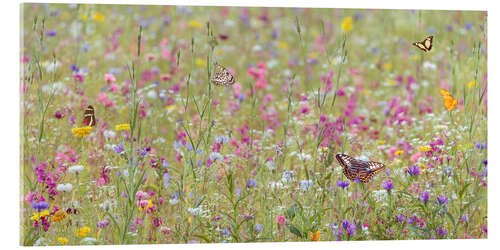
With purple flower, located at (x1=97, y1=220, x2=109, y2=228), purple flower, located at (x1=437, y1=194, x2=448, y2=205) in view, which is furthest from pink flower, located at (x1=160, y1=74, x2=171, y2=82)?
purple flower, located at (x1=437, y1=194, x2=448, y2=205)

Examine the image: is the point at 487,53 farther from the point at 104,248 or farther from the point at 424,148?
the point at 104,248

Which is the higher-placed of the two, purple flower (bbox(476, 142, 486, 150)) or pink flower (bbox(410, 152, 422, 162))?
purple flower (bbox(476, 142, 486, 150))

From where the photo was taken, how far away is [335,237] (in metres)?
4.59

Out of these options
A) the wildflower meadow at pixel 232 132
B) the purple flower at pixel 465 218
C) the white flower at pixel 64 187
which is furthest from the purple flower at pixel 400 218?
the white flower at pixel 64 187

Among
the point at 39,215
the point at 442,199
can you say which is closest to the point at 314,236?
the point at 442,199

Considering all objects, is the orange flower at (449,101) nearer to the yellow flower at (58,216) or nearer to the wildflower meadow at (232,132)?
the wildflower meadow at (232,132)

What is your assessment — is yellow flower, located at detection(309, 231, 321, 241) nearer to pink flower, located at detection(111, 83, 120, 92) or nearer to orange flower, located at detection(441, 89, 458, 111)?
orange flower, located at detection(441, 89, 458, 111)

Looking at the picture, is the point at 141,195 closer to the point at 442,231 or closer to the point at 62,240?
the point at 62,240

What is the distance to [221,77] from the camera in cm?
450

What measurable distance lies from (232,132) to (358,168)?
86cm

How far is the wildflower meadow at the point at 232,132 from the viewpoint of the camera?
4.33 metres

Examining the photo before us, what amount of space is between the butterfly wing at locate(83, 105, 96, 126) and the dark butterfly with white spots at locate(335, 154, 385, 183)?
1567mm

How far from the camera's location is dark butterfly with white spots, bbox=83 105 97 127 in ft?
14.4

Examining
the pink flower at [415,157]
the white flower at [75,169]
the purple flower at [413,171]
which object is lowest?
the purple flower at [413,171]
